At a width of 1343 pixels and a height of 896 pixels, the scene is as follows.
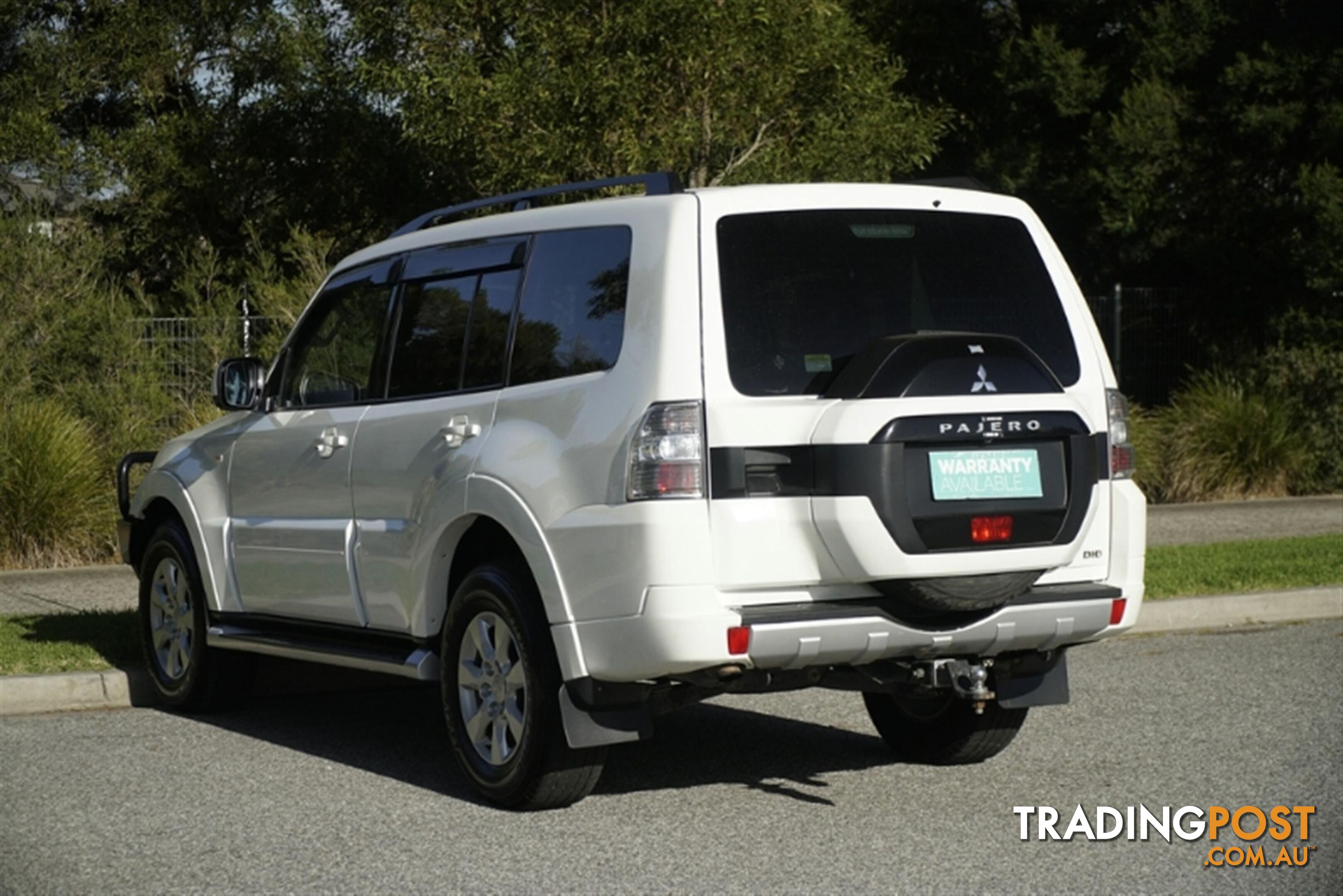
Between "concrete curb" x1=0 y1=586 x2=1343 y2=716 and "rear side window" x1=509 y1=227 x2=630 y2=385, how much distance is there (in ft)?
11.5

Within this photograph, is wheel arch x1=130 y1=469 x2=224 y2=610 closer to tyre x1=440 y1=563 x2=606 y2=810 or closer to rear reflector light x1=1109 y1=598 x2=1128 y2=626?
tyre x1=440 y1=563 x2=606 y2=810

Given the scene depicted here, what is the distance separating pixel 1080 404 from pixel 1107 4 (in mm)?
20604

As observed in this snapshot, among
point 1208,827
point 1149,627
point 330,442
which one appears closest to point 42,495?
point 330,442

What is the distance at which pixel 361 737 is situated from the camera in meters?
8.28

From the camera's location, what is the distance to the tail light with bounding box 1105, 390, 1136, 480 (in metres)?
6.54

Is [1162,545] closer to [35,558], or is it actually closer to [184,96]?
[35,558]

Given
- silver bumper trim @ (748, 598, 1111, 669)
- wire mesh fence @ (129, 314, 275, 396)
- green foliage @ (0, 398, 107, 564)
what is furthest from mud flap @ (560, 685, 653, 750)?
wire mesh fence @ (129, 314, 275, 396)

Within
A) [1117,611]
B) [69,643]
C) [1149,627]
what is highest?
[1117,611]

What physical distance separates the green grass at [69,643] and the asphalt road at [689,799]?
45cm

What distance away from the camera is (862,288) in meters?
6.32

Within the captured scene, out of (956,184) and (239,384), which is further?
(239,384)

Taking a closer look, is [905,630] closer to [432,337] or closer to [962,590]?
[962,590]

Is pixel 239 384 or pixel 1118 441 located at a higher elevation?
pixel 239 384

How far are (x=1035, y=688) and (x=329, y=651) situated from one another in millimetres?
2859
